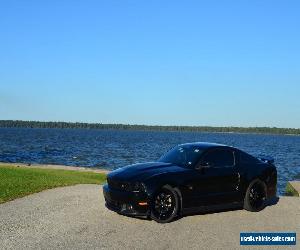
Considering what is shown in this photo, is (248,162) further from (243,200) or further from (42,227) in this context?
(42,227)

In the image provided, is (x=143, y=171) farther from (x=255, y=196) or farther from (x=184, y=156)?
(x=255, y=196)

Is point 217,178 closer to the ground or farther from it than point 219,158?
closer to the ground

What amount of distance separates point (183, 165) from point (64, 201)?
10.4 feet

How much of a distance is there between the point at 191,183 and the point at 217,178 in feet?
2.56

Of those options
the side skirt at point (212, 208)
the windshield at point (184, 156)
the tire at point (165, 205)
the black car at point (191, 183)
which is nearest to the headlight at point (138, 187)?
the black car at point (191, 183)

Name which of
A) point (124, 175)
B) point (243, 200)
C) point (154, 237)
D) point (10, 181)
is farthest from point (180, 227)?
point (10, 181)

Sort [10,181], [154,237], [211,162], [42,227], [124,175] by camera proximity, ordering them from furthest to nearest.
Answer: [10,181]
[211,162]
[124,175]
[42,227]
[154,237]

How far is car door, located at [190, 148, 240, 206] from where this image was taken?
10219 millimetres

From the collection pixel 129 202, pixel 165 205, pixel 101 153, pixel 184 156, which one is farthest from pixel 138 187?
pixel 101 153

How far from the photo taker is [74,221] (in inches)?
374

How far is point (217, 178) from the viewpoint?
10516 mm

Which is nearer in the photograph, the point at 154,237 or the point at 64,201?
the point at 154,237

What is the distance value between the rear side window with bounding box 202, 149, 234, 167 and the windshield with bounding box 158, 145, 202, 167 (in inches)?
8.6

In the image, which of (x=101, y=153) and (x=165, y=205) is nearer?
(x=165, y=205)
